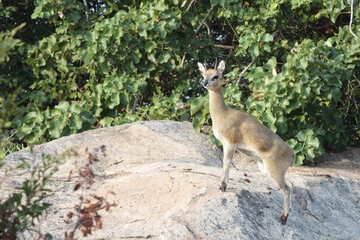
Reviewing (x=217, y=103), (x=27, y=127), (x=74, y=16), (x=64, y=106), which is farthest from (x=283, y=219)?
(x=74, y=16)

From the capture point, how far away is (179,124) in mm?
7621

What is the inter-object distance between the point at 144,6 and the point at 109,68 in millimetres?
1131

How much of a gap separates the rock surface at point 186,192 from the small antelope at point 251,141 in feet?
0.84

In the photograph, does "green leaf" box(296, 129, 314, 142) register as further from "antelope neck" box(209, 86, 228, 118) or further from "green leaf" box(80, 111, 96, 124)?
"green leaf" box(80, 111, 96, 124)

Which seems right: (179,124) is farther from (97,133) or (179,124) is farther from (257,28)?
(257,28)

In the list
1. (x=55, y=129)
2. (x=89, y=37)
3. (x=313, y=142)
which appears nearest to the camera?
(x=313, y=142)

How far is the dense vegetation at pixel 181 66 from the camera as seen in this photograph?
24.3 feet

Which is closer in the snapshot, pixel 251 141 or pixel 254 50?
pixel 251 141

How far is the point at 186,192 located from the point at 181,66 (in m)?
4.23

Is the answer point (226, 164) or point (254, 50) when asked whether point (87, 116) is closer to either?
point (254, 50)

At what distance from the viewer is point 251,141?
211 inches

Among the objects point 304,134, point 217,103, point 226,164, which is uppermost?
point 217,103

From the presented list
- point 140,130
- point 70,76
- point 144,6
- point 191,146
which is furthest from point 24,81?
point 191,146

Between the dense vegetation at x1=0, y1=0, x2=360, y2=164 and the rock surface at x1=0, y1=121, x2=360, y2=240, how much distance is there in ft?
2.05
